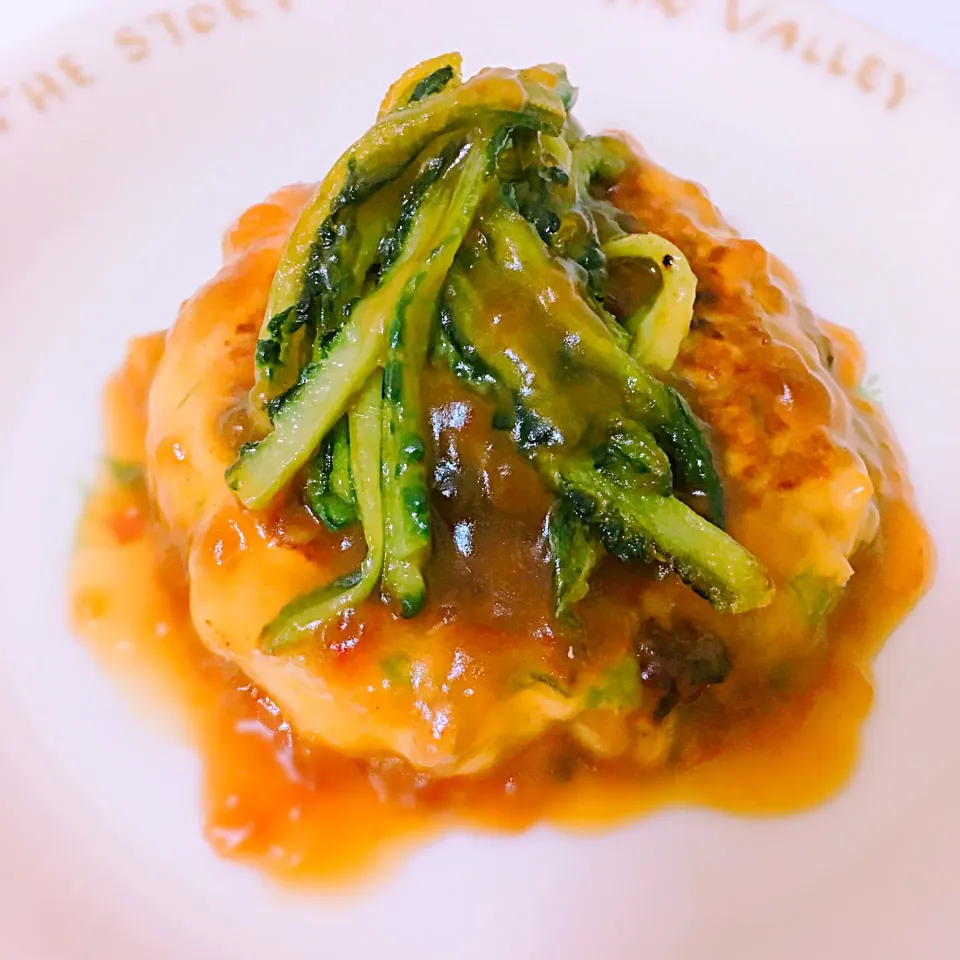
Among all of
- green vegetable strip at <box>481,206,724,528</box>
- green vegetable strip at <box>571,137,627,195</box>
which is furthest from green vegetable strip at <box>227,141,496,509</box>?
green vegetable strip at <box>571,137,627,195</box>

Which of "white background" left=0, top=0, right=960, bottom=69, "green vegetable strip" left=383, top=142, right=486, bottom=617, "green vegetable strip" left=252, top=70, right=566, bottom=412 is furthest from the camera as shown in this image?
"white background" left=0, top=0, right=960, bottom=69

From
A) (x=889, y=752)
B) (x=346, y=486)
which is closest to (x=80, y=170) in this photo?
(x=346, y=486)

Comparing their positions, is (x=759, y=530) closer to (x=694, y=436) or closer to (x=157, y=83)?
(x=694, y=436)

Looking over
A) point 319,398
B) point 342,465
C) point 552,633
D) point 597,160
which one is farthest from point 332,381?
point 597,160

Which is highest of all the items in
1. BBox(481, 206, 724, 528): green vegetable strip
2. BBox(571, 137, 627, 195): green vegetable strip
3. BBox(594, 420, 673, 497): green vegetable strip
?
BBox(571, 137, 627, 195): green vegetable strip

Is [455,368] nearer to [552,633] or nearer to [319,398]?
[319,398]

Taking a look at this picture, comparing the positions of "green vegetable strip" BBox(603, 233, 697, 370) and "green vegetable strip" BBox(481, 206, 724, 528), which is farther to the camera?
"green vegetable strip" BBox(603, 233, 697, 370)

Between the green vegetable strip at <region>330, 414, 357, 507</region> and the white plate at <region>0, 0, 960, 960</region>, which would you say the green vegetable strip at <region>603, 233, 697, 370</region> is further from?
the white plate at <region>0, 0, 960, 960</region>
